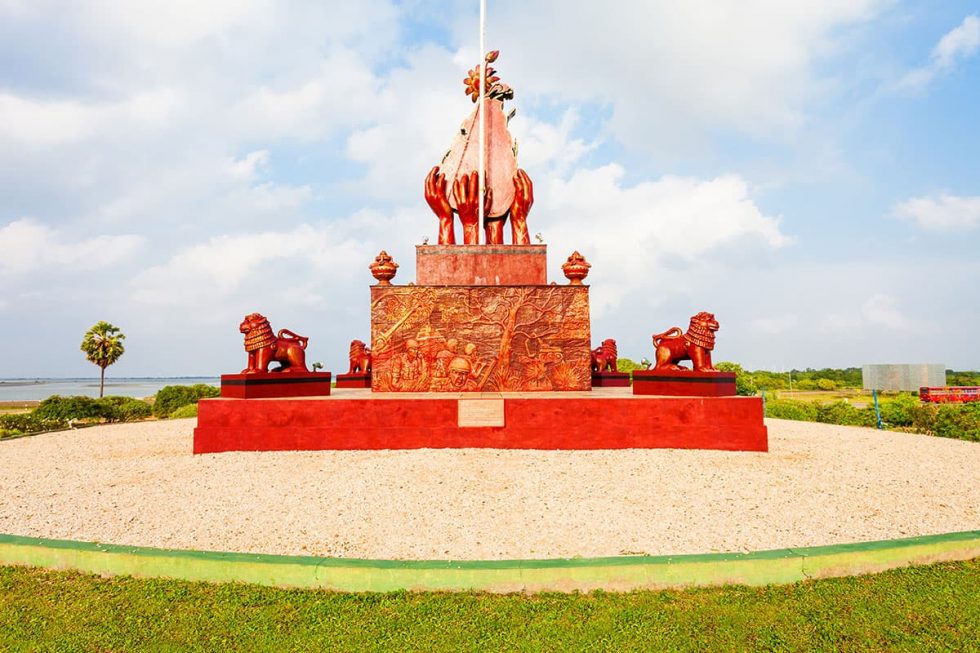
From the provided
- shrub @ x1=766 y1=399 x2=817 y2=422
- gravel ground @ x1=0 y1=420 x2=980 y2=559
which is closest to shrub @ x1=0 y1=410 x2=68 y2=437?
gravel ground @ x1=0 y1=420 x2=980 y2=559

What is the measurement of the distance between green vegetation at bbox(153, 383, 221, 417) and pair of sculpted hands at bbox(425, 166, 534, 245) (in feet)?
42.4

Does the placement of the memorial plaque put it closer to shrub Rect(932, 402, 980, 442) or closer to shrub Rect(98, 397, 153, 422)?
shrub Rect(932, 402, 980, 442)

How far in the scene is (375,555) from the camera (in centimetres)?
395

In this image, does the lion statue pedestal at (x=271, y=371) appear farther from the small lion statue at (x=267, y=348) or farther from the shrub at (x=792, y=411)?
the shrub at (x=792, y=411)

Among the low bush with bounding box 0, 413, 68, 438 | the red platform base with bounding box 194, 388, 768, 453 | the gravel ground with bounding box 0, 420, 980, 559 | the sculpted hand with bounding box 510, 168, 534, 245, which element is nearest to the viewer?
the gravel ground with bounding box 0, 420, 980, 559

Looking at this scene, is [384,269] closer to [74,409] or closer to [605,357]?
[605,357]

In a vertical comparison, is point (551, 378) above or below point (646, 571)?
above

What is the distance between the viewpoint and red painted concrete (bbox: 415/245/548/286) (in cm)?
1129

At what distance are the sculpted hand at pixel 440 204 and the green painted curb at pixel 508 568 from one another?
9440mm

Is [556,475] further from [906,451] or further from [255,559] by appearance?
[906,451]

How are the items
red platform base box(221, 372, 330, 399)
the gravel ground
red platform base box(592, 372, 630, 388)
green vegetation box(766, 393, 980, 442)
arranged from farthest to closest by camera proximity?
red platform base box(592, 372, 630, 388) < green vegetation box(766, 393, 980, 442) < red platform base box(221, 372, 330, 399) < the gravel ground

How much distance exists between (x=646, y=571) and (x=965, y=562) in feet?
8.56

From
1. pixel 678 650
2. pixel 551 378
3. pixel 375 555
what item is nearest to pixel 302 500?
pixel 375 555

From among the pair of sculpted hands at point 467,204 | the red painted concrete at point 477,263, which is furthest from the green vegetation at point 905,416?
the pair of sculpted hands at point 467,204
